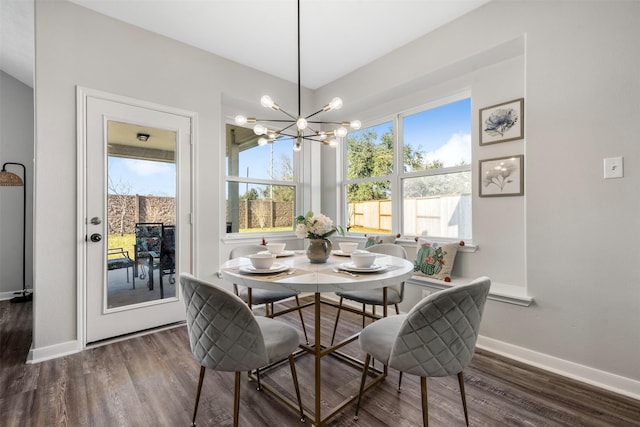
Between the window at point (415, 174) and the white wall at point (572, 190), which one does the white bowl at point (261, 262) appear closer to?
the white wall at point (572, 190)

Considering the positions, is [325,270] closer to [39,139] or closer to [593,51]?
[593,51]

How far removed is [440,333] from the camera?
1.21 meters

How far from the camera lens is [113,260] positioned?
8.45 ft

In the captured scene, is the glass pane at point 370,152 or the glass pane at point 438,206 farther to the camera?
the glass pane at point 370,152

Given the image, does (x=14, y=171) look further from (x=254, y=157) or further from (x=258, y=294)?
(x=258, y=294)

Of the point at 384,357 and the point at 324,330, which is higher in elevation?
the point at 384,357

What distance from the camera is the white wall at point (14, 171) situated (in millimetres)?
3742

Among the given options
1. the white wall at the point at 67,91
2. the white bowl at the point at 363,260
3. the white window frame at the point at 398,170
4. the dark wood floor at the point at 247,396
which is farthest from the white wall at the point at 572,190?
the white wall at the point at 67,91

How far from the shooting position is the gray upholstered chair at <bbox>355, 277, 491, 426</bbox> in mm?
1190

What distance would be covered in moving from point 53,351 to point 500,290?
11.8 ft

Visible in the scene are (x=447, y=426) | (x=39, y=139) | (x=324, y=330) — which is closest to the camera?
(x=447, y=426)

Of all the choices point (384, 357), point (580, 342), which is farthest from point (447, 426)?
point (580, 342)

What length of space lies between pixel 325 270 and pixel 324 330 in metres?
1.38

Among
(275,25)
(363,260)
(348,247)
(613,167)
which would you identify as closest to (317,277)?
(363,260)
